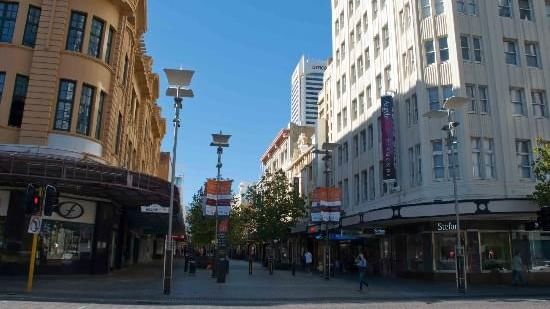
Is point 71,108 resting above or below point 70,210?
above

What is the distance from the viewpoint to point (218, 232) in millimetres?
26375

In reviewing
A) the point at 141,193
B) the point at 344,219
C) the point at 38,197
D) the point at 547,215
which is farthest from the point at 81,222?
the point at 547,215

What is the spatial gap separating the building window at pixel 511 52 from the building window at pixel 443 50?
3.94 m

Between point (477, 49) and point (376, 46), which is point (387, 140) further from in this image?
point (376, 46)

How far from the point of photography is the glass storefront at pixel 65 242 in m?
25.8

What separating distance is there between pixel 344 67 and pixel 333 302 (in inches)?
1303

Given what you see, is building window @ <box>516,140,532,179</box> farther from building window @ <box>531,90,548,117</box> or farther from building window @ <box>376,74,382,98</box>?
building window @ <box>376,74,382,98</box>

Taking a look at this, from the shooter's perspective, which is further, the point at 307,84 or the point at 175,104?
the point at 307,84

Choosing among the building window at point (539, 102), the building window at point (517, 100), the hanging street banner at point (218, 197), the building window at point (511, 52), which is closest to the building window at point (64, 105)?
the hanging street banner at point (218, 197)

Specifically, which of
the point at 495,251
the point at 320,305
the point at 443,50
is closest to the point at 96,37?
the point at 320,305

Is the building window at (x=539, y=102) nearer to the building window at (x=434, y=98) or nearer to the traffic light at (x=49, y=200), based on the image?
the building window at (x=434, y=98)

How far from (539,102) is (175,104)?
2392 cm

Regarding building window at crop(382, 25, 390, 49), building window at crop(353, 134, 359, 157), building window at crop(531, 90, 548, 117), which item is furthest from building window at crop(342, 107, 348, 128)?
building window at crop(531, 90, 548, 117)

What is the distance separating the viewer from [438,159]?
3089 cm
